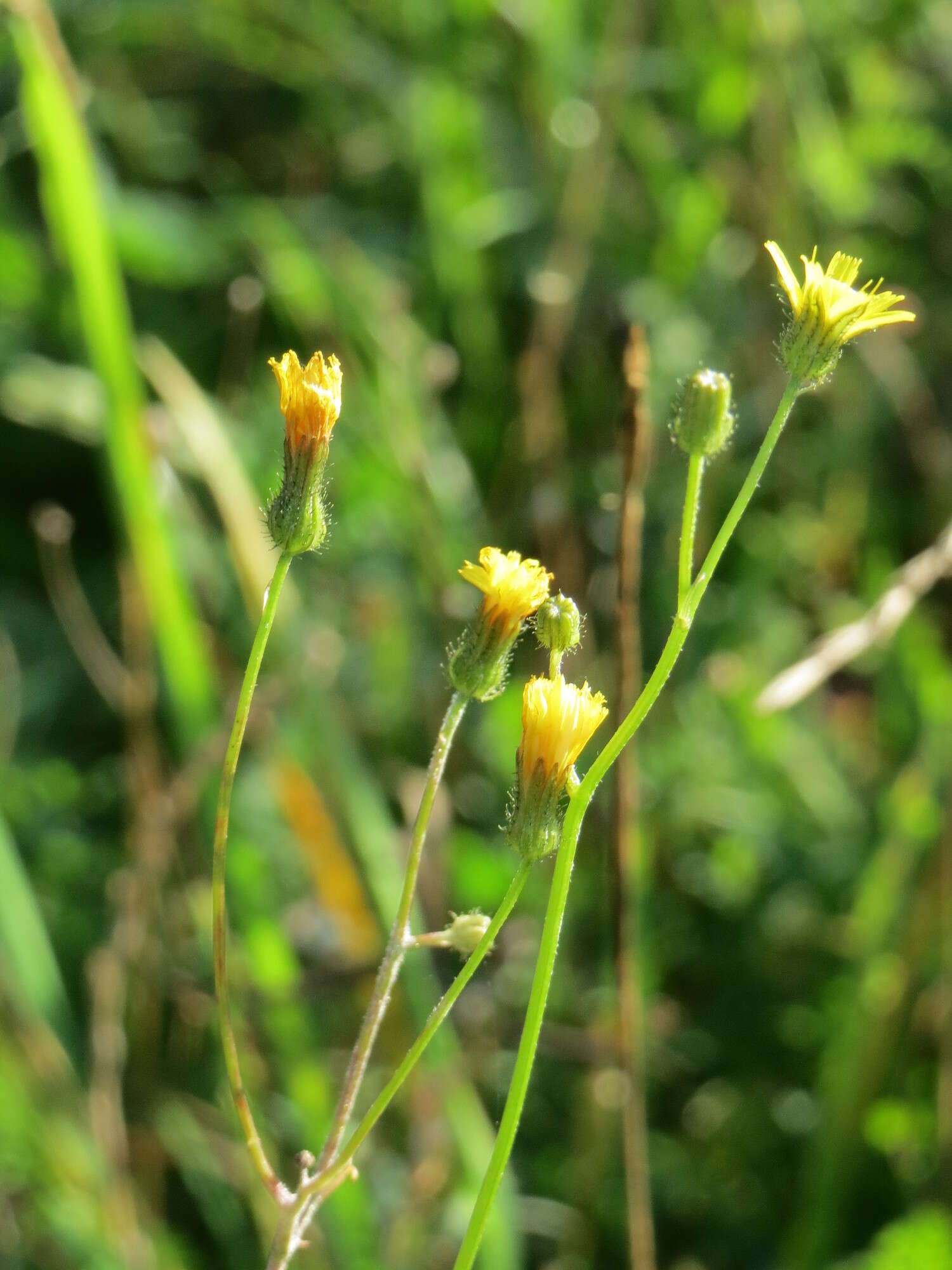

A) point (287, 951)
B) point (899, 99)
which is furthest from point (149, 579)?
point (899, 99)

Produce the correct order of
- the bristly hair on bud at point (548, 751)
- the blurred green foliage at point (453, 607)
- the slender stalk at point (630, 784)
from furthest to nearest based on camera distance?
1. the blurred green foliage at point (453, 607)
2. the slender stalk at point (630, 784)
3. the bristly hair on bud at point (548, 751)

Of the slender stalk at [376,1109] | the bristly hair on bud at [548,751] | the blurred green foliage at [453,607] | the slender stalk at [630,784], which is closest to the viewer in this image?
the slender stalk at [376,1109]

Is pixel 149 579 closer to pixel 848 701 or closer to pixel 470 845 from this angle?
pixel 470 845

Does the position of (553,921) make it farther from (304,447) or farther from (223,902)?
(304,447)

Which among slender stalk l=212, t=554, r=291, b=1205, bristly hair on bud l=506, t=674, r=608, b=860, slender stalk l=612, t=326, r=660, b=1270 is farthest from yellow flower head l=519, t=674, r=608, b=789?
slender stalk l=612, t=326, r=660, b=1270

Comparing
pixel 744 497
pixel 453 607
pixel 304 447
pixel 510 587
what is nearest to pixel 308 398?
pixel 304 447

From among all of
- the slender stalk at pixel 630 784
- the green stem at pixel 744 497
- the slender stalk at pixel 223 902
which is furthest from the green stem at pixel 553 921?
the slender stalk at pixel 630 784

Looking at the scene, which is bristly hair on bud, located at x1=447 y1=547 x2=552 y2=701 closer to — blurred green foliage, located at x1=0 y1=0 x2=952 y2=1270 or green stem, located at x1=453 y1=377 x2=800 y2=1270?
green stem, located at x1=453 y1=377 x2=800 y2=1270

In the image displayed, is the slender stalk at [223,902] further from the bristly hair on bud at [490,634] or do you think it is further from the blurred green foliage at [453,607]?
the blurred green foliage at [453,607]
